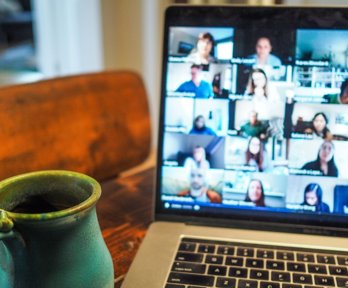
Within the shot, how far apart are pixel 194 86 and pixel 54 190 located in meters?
0.26

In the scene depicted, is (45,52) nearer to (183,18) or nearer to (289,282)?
(183,18)

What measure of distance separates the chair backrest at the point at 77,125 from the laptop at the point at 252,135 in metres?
0.32

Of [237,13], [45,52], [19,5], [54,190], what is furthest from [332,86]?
[19,5]

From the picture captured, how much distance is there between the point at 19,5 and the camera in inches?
108

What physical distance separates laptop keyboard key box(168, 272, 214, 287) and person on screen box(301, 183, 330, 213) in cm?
18

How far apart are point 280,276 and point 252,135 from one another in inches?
7.4

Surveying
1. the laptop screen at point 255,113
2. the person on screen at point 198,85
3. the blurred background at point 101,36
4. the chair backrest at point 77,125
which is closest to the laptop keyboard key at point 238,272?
the laptop screen at point 255,113

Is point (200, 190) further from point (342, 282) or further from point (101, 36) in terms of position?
point (101, 36)

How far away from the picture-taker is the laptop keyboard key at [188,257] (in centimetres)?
58

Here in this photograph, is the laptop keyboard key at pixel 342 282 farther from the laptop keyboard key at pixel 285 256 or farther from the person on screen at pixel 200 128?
the person on screen at pixel 200 128

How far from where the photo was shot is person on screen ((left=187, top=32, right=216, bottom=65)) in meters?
0.64

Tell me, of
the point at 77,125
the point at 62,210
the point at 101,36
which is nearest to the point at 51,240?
the point at 62,210

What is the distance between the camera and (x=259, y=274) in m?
0.54

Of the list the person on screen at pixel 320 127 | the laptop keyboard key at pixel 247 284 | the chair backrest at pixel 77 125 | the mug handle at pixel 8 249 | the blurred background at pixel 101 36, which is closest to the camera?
the mug handle at pixel 8 249
